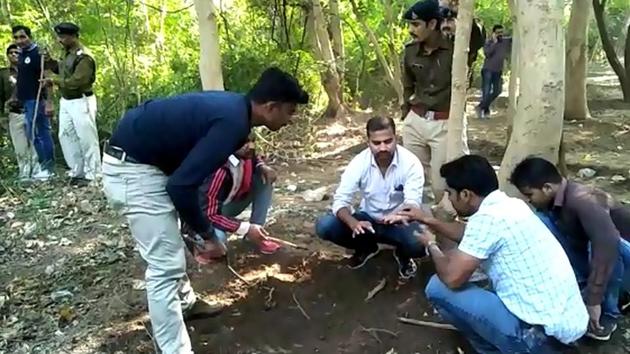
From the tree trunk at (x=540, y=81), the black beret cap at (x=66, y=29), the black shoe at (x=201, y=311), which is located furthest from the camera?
the black beret cap at (x=66, y=29)

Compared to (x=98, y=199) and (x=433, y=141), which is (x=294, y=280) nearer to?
(x=433, y=141)

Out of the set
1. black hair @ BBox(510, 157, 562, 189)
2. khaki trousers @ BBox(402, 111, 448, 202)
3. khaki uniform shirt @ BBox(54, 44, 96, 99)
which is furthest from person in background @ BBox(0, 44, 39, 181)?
black hair @ BBox(510, 157, 562, 189)

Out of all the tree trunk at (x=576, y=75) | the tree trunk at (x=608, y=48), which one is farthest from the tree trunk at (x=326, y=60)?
the tree trunk at (x=608, y=48)

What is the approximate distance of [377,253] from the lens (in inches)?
191

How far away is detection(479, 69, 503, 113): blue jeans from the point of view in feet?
41.1

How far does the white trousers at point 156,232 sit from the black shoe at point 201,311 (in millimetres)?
657

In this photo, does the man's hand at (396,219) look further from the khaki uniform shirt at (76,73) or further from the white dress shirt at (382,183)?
the khaki uniform shirt at (76,73)

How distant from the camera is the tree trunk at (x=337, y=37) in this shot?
472 inches

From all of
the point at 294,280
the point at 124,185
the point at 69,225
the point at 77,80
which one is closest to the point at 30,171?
the point at 77,80

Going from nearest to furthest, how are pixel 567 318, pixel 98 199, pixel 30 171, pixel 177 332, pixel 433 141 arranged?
pixel 567 318 → pixel 177 332 → pixel 433 141 → pixel 98 199 → pixel 30 171

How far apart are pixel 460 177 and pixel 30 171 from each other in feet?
20.9

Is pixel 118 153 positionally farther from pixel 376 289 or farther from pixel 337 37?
pixel 337 37

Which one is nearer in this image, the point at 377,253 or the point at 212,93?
the point at 212,93

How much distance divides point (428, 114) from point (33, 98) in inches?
198
